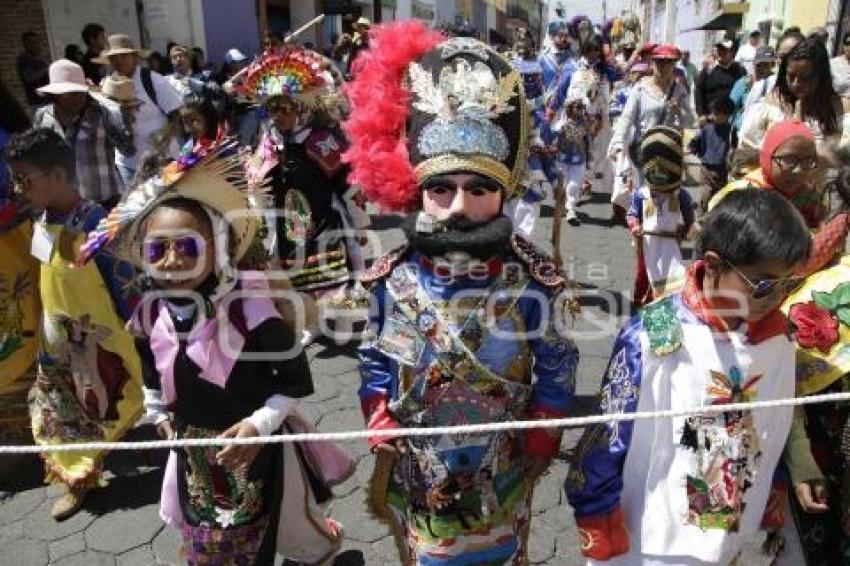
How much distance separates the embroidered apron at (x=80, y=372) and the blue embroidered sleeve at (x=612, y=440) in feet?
7.38

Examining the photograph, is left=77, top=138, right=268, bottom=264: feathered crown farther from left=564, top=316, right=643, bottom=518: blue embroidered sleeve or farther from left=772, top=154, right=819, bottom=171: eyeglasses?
left=772, top=154, right=819, bottom=171: eyeglasses

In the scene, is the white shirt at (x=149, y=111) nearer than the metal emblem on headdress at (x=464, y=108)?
No

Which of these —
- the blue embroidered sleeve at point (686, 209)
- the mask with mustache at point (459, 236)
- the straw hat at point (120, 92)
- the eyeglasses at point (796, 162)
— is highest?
the straw hat at point (120, 92)

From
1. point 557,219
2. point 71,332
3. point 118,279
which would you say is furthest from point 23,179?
point 557,219

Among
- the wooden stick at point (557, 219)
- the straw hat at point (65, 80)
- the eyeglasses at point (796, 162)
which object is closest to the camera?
the eyeglasses at point (796, 162)

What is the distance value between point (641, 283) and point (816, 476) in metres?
3.00

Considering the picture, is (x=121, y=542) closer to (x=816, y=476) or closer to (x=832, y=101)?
(x=816, y=476)

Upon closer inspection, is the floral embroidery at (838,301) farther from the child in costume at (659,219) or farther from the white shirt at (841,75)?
the white shirt at (841,75)

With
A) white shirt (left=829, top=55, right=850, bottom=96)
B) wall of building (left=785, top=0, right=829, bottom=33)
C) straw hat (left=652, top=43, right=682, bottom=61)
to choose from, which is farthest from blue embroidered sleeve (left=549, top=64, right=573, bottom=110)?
wall of building (left=785, top=0, right=829, bottom=33)

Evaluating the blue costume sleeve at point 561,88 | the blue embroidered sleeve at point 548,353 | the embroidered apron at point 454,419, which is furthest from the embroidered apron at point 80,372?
the blue costume sleeve at point 561,88

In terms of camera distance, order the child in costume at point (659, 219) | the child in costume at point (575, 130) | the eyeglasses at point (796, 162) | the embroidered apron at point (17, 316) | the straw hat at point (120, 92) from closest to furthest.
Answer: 1. the eyeglasses at point (796, 162)
2. the embroidered apron at point (17, 316)
3. the child in costume at point (659, 219)
4. the straw hat at point (120, 92)
5. the child in costume at point (575, 130)

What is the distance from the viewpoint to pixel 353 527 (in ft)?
10.3

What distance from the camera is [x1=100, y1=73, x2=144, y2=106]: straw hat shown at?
5660 millimetres

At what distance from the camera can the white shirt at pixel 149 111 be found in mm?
5539
